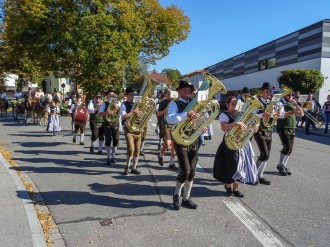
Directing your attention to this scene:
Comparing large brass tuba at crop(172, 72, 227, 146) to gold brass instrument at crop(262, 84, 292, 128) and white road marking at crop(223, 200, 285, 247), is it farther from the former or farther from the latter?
gold brass instrument at crop(262, 84, 292, 128)

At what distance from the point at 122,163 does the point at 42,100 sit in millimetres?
9334

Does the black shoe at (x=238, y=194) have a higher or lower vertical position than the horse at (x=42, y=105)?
lower

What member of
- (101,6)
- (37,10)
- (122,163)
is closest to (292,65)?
(101,6)

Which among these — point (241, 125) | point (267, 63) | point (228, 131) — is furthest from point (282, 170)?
point (267, 63)

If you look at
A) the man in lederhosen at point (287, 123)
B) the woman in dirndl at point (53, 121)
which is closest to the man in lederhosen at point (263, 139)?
the man in lederhosen at point (287, 123)

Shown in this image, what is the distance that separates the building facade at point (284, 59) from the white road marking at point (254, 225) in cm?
2414

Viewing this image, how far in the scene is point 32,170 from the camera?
7.36 m

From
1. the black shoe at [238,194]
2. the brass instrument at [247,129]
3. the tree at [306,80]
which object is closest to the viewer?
the brass instrument at [247,129]

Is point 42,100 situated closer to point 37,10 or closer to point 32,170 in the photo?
point 37,10

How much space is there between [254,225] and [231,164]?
124 centimetres

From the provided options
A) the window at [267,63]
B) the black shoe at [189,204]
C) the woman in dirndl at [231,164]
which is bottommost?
the black shoe at [189,204]

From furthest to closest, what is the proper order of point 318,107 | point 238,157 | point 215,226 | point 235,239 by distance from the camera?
point 318,107, point 238,157, point 215,226, point 235,239

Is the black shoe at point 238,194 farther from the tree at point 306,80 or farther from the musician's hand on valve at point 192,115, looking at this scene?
the tree at point 306,80

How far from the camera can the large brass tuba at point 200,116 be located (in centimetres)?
461
